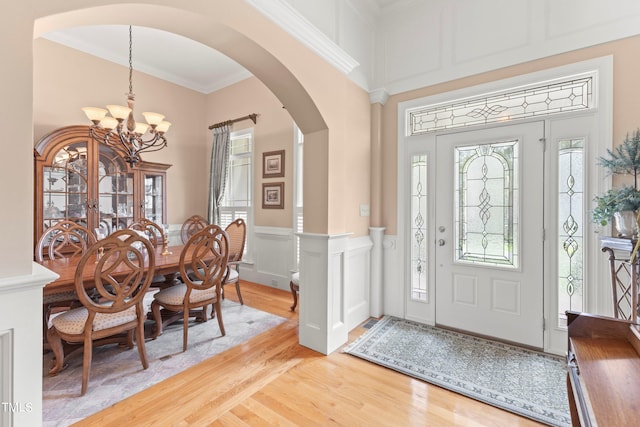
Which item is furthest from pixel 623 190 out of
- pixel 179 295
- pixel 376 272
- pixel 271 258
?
pixel 271 258

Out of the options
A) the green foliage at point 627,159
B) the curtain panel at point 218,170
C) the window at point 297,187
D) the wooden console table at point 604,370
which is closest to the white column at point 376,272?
the window at point 297,187

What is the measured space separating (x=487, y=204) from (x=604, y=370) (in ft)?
6.64

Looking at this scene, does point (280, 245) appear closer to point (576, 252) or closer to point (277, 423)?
point (277, 423)

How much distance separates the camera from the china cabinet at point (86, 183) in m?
3.33

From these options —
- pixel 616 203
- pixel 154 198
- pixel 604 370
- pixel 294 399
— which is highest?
pixel 154 198

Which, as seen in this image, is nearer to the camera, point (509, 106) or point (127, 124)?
point (509, 106)

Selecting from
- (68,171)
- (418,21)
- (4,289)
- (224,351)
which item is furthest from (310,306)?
(68,171)

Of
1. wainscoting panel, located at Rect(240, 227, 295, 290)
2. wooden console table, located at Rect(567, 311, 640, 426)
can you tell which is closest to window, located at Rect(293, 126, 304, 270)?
wainscoting panel, located at Rect(240, 227, 295, 290)

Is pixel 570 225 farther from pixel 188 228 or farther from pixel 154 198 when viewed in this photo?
pixel 154 198

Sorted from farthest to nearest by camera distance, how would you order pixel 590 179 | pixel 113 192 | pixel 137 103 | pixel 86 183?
pixel 137 103
pixel 113 192
pixel 86 183
pixel 590 179

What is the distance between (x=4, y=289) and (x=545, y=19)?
3830 mm

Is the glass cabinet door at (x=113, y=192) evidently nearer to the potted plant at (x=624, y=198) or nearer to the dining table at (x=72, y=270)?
the dining table at (x=72, y=270)

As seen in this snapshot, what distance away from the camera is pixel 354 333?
2.95 meters

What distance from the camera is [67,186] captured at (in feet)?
11.6
